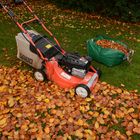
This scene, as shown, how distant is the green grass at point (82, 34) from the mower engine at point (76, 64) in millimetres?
952

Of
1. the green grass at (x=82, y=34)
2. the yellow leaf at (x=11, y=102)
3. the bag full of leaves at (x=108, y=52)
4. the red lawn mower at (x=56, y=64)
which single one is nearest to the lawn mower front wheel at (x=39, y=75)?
the red lawn mower at (x=56, y=64)

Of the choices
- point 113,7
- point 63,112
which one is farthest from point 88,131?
point 113,7

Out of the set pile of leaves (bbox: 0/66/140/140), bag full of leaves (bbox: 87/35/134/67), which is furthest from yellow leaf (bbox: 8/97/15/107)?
bag full of leaves (bbox: 87/35/134/67)

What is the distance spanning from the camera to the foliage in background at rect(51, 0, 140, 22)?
915cm

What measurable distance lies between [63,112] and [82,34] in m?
4.04

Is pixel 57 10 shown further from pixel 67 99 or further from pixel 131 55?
pixel 67 99

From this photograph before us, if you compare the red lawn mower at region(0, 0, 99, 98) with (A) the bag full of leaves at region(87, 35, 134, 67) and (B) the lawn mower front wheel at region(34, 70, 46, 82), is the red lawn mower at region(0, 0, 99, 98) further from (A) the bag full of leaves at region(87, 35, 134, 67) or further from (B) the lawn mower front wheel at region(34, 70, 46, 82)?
(A) the bag full of leaves at region(87, 35, 134, 67)

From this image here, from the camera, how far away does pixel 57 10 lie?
423 inches

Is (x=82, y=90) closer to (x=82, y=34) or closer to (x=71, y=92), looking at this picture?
(x=71, y=92)

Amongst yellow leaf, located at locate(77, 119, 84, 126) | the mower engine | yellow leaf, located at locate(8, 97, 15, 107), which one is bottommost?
yellow leaf, located at locate(77, 119, 84, 126)

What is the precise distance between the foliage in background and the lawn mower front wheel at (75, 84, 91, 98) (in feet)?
15.5

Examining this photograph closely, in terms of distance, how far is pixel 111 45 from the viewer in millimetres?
6863

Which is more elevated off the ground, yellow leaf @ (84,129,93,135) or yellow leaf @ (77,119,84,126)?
yellow leaf @ (84,129,93,135)

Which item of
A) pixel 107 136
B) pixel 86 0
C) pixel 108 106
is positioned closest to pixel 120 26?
pixel 86 0
